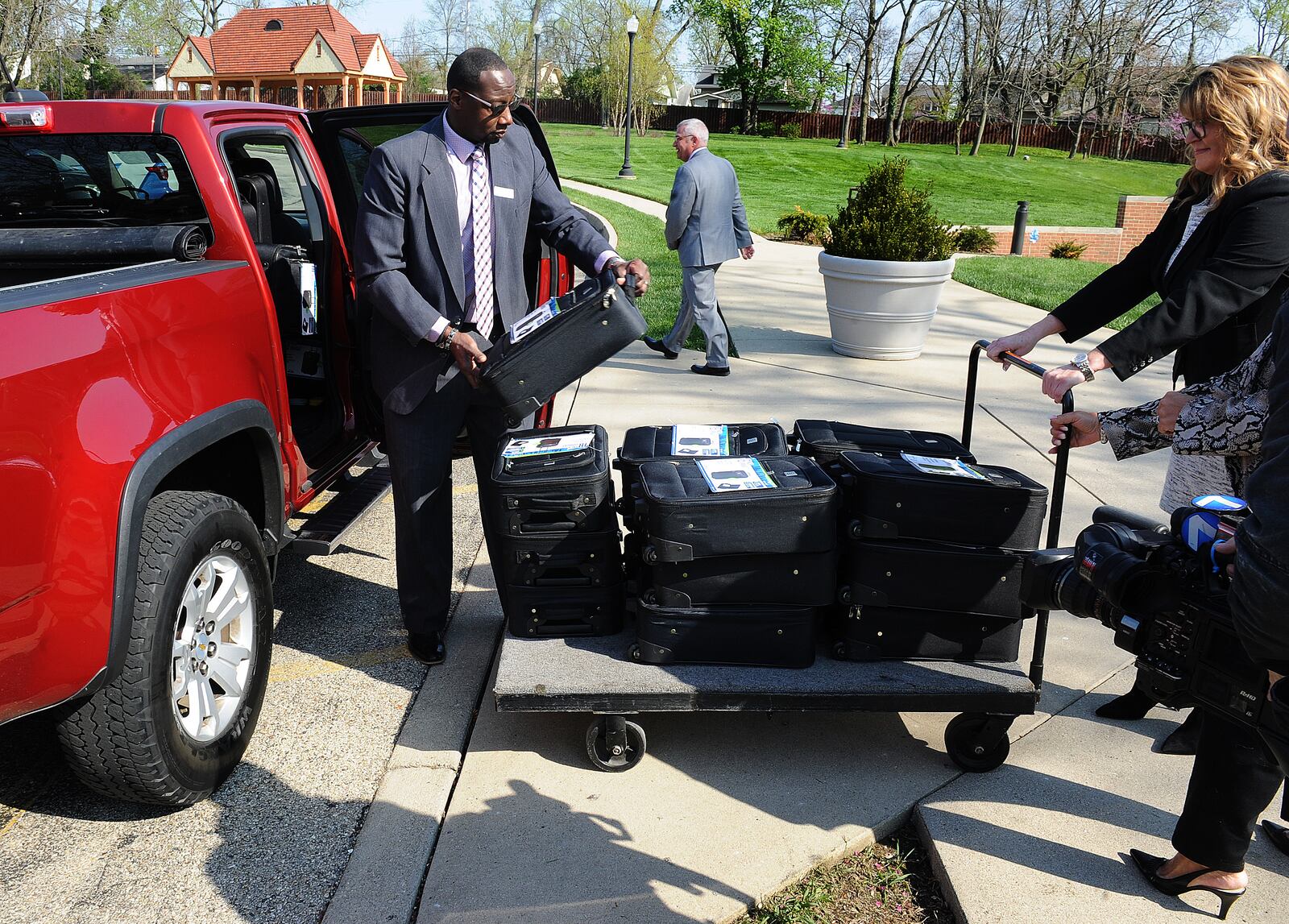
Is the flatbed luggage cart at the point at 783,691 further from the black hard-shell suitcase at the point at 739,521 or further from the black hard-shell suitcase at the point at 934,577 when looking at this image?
the black hard-shell suitcase at the point at 739,521

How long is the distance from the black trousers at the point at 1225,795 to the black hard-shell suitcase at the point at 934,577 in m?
→ 0.80

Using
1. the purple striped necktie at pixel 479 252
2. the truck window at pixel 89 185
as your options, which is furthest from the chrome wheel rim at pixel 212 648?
the truck window at pixel 89 185

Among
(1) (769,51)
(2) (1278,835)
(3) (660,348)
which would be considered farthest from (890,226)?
(1) (769,51)

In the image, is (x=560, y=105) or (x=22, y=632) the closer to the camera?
(x=22, y=632)

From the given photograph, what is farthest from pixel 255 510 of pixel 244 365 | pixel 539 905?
pixel 539 905

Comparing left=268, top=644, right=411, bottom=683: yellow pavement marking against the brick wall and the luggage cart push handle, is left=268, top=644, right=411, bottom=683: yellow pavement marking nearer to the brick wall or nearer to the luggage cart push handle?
the luggage cart push handle

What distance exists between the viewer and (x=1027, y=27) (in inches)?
2117

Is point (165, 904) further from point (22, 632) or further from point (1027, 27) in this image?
point (1027, 27)

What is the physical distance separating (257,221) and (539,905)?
9.93 ft

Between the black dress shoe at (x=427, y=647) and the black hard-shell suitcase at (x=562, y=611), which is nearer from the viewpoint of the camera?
the black hard-shell suitcase at (x=562, y=611)

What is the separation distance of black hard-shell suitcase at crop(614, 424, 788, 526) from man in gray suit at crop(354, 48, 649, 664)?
0.47 metres

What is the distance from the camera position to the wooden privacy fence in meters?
54.6

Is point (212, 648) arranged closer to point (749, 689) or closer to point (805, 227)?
point (749, 689)

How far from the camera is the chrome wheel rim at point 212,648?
9.26 ft
